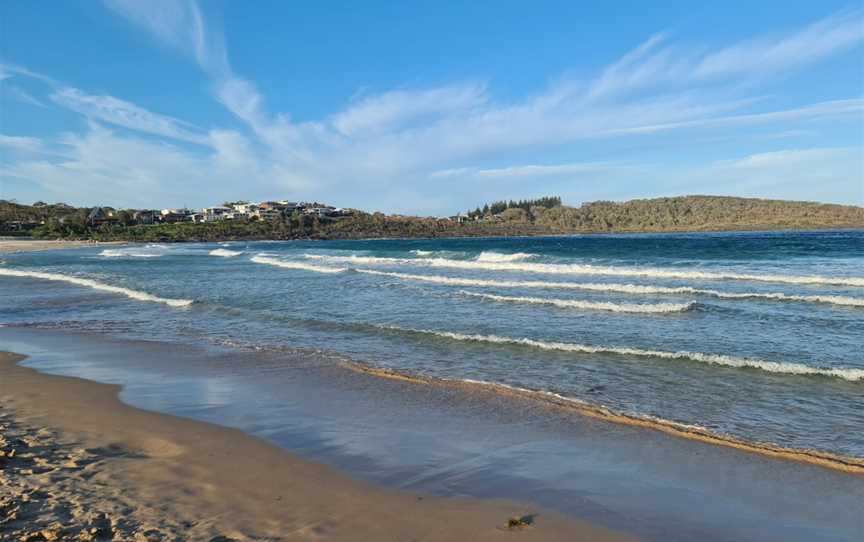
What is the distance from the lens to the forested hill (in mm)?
110438

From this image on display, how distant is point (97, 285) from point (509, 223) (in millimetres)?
119163

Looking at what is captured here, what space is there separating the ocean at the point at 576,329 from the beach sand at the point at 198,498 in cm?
372

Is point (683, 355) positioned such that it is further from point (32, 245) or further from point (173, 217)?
point (173, 217)

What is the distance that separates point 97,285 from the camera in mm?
24953

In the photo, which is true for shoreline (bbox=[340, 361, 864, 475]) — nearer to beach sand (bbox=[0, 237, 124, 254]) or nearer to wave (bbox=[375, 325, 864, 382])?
wave (bbox=[375, 325, 864, 382])

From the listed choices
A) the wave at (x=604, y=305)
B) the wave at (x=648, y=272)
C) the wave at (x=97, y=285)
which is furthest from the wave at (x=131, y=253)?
the wave at (x=604, y=305)

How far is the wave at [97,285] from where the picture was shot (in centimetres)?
1943

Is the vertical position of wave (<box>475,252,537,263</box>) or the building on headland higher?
the building on headland

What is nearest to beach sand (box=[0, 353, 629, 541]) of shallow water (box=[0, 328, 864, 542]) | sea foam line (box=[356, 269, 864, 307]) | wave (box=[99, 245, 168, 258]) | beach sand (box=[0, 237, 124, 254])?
shallow water (box=[0, 328, 864, 542])

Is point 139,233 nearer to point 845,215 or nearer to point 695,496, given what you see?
point 695,496

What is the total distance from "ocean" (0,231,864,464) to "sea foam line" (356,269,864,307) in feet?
0.29

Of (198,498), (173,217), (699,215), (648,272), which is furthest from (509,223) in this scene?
→ (198,498)

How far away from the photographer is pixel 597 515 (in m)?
4.64

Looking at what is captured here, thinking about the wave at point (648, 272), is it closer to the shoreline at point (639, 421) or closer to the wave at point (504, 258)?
the wave at point (504, 258)
